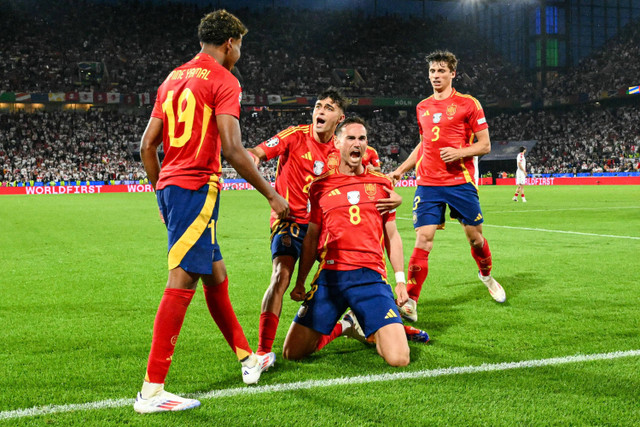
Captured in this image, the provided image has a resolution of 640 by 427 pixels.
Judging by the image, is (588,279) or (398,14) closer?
(588,279)

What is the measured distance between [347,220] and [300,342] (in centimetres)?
94

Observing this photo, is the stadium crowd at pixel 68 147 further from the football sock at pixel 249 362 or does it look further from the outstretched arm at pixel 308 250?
the football sock at pixel 249 362

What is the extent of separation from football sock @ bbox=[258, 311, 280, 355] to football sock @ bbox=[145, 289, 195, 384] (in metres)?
0.94

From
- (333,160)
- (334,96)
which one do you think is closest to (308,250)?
(333,160)

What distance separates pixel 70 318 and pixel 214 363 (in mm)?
2124

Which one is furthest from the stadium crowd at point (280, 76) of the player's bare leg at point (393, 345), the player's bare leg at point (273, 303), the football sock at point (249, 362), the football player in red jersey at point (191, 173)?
the football player in red jersey at point (191, 173)

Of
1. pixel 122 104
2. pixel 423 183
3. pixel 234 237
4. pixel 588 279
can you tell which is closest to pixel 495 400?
pixel 423 183

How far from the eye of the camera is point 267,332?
14.5ft

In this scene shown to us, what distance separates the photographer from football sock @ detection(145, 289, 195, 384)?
3492mm

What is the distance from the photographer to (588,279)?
24.5 ft

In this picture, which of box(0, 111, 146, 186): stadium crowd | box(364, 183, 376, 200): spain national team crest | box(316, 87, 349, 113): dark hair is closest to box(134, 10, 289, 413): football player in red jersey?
box(364, 183, 376, 200): spain national team crest

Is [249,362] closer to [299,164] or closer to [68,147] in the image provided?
[299,164]

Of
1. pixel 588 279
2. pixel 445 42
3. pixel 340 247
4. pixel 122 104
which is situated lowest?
pixel 588 279

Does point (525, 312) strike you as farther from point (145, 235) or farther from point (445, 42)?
point (445, 42)
